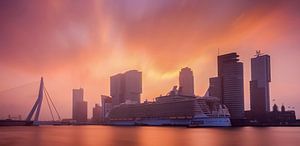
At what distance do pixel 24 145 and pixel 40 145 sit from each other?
327 cm

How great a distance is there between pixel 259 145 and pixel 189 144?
46.9 feet

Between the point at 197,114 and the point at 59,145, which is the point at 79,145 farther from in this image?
the point at 197,114

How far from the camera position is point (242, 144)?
81.6m

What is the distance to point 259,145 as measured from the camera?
8106 cm

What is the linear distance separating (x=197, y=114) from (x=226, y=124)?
15599mm

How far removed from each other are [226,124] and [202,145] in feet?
402

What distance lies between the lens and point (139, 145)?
267ft

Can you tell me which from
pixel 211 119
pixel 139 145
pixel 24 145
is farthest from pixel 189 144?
pixel 211 119

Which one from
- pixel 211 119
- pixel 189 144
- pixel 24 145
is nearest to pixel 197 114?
pixel 211 119

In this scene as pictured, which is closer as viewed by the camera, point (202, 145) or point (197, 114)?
point (202, 145)

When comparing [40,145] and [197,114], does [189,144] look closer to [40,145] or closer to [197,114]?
[40,145]

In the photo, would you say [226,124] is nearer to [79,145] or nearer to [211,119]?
[211,119]

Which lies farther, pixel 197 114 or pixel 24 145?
pixel 197 114

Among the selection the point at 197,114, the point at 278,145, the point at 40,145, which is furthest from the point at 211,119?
the point at 40,145
